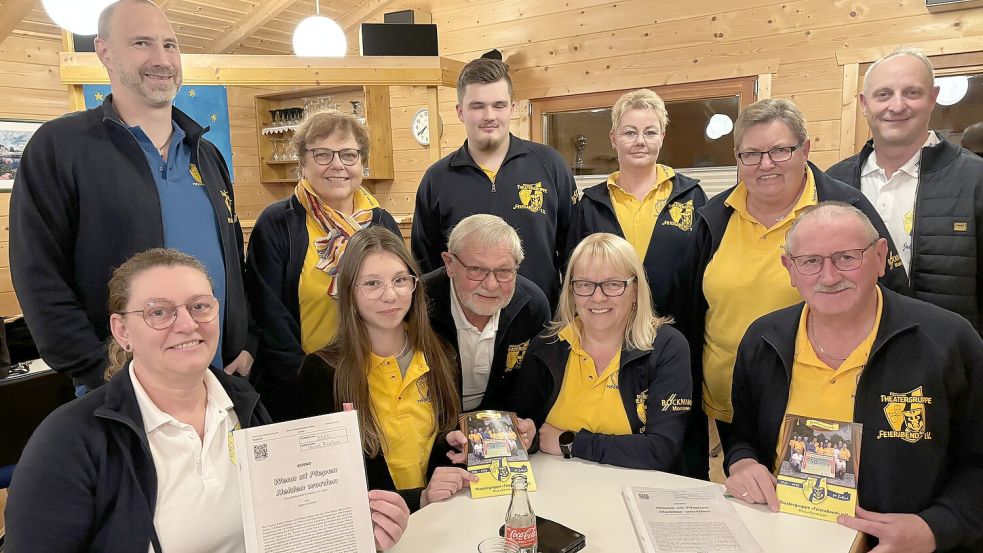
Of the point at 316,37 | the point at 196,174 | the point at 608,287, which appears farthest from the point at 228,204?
the point at 316,37

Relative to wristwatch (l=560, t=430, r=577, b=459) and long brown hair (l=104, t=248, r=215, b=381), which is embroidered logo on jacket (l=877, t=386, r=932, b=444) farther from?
long brown hair (l=104, t=248, r=215, b=381)

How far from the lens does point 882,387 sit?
5.55ft

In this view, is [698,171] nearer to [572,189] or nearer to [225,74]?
[572,189]

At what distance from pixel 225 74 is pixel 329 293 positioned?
3.37m

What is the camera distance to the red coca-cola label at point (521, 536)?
143cm

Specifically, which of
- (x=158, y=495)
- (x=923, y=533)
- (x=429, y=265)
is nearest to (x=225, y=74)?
(x=429, y=265)

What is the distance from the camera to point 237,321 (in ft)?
7.47

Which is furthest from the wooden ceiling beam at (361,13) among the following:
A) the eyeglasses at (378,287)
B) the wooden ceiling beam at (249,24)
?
the eyeglasses at (378,287)

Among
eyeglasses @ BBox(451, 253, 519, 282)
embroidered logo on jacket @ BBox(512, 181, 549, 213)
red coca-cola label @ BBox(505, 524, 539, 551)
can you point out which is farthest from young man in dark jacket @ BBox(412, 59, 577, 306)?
red coca-cola label @ BBox(505, 524, 539, 551)

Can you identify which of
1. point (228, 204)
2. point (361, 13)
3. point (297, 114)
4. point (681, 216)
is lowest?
point (681, 216)

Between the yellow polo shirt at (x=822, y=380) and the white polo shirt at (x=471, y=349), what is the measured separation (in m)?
0.99

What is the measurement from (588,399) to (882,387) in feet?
2.75

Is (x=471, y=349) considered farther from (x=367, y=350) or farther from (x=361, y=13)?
(x=361, y=13)

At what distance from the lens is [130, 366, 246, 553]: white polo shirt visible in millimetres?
1434
